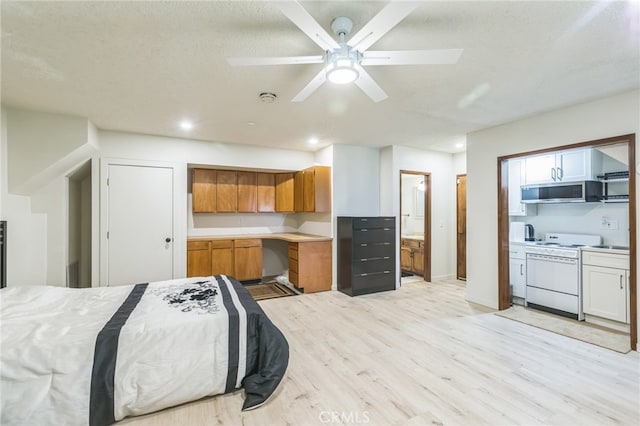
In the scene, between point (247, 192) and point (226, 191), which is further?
point (247, 192)

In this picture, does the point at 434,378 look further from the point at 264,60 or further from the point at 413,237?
the point at 413,237

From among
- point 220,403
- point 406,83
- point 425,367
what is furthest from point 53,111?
point 425,367

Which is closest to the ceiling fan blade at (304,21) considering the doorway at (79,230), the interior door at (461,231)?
the doorway at (79,230)

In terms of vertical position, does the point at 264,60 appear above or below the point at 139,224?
above

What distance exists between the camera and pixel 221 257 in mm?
4840

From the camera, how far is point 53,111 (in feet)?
10.6

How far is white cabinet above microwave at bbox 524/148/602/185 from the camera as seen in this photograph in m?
3.59

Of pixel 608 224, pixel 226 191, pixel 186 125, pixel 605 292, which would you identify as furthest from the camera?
pixel 226 191

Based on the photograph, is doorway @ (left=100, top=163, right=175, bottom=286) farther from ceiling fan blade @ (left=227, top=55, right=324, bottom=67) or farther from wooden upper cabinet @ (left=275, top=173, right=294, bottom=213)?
ceiling fan blade @ (left=227, top=55, right=324, bottom=67)

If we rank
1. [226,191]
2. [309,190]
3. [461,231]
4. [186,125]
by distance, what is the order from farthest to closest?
1. [461,231]
2. [226,191]
3. [309,190]
4. [186,125]

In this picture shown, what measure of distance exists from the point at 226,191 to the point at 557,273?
5.03 m

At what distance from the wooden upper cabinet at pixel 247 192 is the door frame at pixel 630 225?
3.92m

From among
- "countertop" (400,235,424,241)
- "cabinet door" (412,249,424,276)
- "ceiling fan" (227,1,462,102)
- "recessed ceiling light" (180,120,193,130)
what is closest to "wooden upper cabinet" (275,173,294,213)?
"recessed ceiling light" (180,120,193,130)

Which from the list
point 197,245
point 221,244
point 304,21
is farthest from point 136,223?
point 304,21
